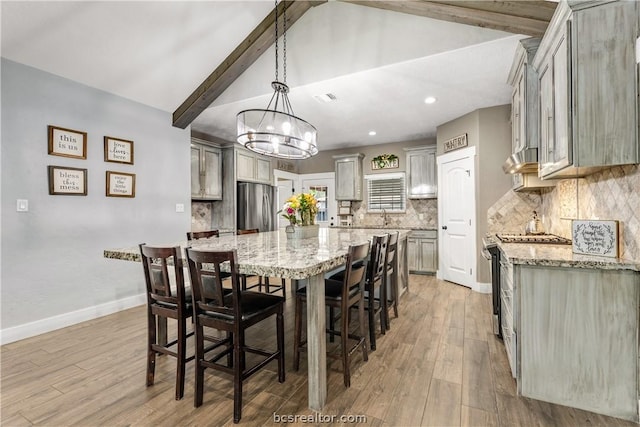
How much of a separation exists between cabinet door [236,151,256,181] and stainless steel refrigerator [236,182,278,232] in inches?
7.2

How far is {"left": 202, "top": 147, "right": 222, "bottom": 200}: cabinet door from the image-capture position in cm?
503

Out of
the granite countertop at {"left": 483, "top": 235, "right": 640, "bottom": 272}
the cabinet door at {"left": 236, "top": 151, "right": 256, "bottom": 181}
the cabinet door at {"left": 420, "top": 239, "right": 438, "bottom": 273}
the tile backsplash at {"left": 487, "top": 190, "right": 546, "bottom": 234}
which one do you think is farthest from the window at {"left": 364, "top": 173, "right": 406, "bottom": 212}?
the granite countertop at {"left": 483, "top": 235, "right": 640, "bottom": 272}

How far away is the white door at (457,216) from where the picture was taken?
14.4 feet

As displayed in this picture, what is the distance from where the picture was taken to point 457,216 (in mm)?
4676

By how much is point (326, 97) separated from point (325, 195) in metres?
3.38

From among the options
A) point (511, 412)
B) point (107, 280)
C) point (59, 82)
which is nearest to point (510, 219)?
point (511, 412)

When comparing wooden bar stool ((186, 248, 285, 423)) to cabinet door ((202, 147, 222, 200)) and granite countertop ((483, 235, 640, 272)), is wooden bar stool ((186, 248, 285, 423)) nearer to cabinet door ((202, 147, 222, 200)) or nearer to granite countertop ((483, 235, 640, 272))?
granite countertop ((483, 235, 640, 272))

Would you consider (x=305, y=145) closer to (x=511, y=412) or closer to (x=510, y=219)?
(x=511, y=412)

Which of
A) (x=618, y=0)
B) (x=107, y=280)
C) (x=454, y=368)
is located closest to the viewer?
(x=618, y=0)

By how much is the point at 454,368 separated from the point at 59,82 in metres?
4.53

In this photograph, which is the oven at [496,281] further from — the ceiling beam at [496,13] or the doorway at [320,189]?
the doorway at [320,189]

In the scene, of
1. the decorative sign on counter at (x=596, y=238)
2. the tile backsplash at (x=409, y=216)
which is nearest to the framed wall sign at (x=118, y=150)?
the tile backsplash at (x=409, y=216)

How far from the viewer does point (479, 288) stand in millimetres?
4184

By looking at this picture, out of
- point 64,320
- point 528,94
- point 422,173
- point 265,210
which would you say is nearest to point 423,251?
point 422,173
